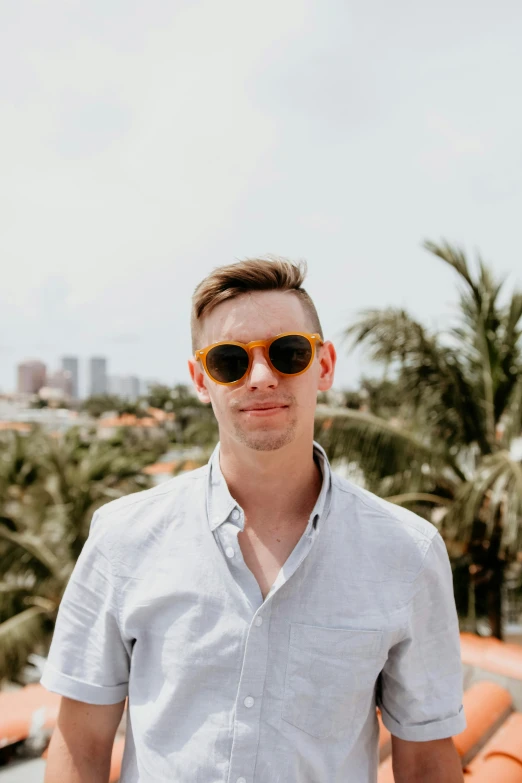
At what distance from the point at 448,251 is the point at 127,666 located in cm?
659

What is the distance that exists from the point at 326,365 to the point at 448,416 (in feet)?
21.1

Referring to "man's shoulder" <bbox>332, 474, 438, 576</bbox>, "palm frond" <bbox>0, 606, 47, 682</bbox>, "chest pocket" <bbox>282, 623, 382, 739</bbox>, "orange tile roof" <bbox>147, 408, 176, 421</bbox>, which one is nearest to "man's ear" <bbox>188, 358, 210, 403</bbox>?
"man's shoulder" <bbox>332, 474, 438, 576</bbox>

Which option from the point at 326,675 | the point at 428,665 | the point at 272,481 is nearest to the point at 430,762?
the point at 428,665

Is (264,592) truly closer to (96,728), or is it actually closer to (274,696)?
(274,696)

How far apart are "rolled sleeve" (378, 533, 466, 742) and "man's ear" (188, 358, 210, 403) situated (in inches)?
29.5

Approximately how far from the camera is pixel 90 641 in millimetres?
1566

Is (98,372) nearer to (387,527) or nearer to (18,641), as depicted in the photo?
(18,641)

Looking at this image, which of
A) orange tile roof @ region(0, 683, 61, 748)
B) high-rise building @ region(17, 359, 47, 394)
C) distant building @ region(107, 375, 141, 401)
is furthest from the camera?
distant building @ region(107, 375, 141, 401)

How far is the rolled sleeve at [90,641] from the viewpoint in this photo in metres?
1.55

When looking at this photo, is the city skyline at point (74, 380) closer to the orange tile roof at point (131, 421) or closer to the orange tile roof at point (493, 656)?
the orange tile roof at point (131, 421)

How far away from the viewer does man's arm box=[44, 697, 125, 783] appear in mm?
1562

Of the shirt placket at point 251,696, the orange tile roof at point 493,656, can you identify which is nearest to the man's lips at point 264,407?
the shirt placket at point 251,696

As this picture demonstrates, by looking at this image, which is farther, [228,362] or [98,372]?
[98,372]

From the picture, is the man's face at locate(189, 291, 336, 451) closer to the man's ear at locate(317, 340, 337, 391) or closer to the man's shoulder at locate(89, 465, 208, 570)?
the man's ear at locate(317, 340, 337, 391)
